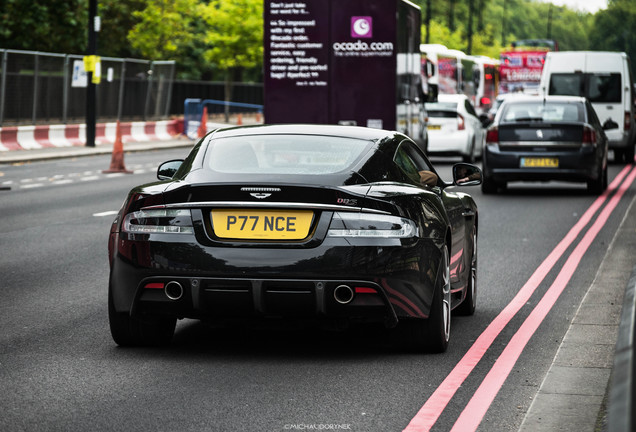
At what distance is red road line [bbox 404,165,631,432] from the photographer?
561cm

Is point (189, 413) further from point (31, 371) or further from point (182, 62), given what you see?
point (182, 62)

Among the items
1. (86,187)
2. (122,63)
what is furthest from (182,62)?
(86,187)

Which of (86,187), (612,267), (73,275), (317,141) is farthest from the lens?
(86,187)

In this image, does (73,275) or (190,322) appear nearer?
(190,322)

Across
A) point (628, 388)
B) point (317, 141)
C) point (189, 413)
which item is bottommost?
point (189, 413)

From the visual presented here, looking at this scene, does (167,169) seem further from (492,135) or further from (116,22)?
(116,22)

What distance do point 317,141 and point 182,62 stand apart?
74.3m

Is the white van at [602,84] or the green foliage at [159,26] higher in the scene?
the green foliage at [159,26]

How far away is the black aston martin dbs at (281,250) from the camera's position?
6562 mm

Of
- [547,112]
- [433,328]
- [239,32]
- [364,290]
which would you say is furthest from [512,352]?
[239,32]

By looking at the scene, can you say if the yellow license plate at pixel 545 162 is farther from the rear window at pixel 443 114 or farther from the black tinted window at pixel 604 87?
the black tinted window at pixel 604 87

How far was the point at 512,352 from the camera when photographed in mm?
7328

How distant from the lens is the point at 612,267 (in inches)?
447

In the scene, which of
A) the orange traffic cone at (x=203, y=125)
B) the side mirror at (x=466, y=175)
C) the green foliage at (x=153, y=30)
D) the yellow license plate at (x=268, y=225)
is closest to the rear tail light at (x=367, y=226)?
the yellow license plate at (x=268, y=225)
